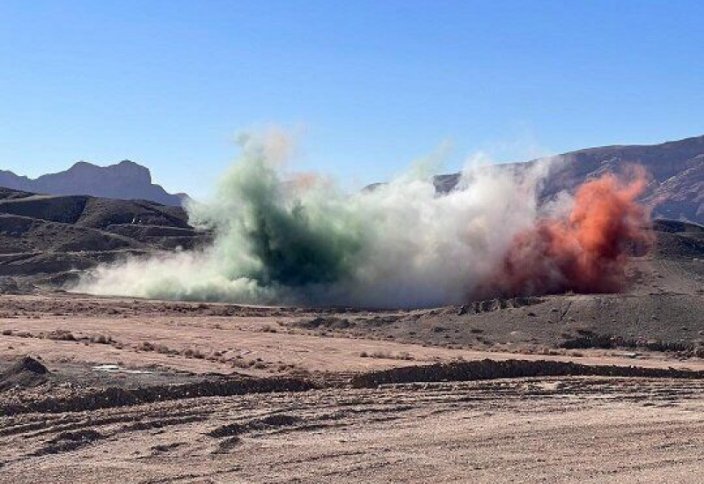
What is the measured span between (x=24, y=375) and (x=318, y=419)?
35.1 ft

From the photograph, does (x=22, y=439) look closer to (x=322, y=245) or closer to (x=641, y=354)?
(x=641, y=354)

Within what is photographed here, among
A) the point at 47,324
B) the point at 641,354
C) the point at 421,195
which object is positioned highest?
the point at 421,195

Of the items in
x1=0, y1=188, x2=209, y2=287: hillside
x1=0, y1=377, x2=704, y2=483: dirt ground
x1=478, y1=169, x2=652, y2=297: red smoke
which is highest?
x1=0, y1=188, x2=209, y2=287: hillside

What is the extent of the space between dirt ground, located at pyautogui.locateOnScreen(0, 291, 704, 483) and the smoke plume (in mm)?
29914

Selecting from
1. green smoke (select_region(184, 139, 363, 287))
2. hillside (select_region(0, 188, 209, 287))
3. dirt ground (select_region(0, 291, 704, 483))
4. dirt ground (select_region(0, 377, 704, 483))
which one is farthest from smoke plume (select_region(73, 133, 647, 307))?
dirt ground (select_region(0, 377, 704, 483))

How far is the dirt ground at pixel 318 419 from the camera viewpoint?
1691 centimetres

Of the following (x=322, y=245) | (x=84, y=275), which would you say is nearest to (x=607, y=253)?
(x=322, y=245)

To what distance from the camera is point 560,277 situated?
6938 centimetres

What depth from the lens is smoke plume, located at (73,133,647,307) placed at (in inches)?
2803

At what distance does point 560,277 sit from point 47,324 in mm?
38098

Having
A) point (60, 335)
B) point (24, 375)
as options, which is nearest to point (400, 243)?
point (60, 335)

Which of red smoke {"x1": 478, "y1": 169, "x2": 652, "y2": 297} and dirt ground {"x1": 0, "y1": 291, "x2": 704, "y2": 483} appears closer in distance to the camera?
dirt ground {"x1": 0, "y1": 291, "x2": 704, "y2": 483}

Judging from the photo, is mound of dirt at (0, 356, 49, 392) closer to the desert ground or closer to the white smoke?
the desert ground

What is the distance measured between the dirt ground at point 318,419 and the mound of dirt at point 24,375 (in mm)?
89
